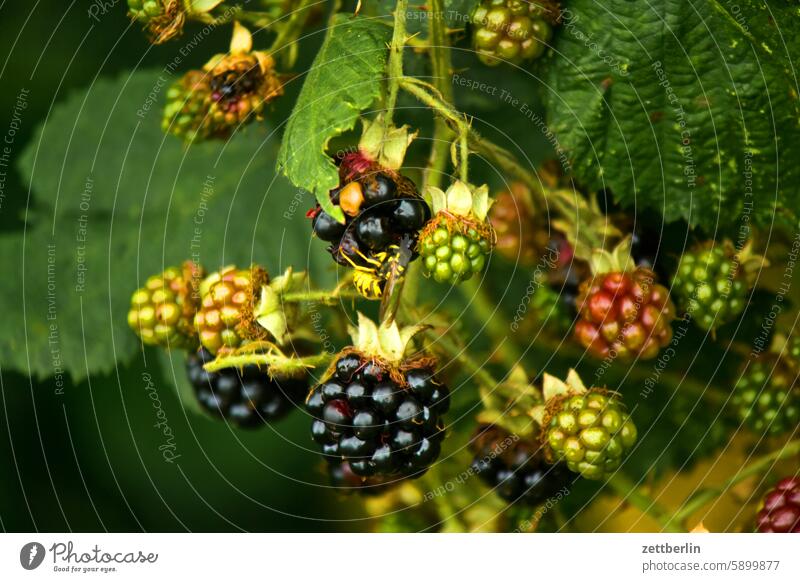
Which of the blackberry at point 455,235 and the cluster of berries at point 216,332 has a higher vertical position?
the blackberry at point 455,235

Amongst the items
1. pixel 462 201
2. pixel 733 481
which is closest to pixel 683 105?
pixel 462 201

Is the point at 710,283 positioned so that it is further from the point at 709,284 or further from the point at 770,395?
the point at 770,395

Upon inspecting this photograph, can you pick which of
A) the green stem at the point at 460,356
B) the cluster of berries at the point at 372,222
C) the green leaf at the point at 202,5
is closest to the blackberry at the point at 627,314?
the green stem at the point at 460,356

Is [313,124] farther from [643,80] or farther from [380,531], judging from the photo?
[380,531]

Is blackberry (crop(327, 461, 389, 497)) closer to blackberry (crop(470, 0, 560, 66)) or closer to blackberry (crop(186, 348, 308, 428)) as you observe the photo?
blackberry (crop(186, 348, 308, 428))

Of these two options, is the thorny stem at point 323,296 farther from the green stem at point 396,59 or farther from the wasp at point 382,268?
the green stem at point 396,59

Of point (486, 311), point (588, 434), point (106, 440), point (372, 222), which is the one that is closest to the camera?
point (372, 222)
